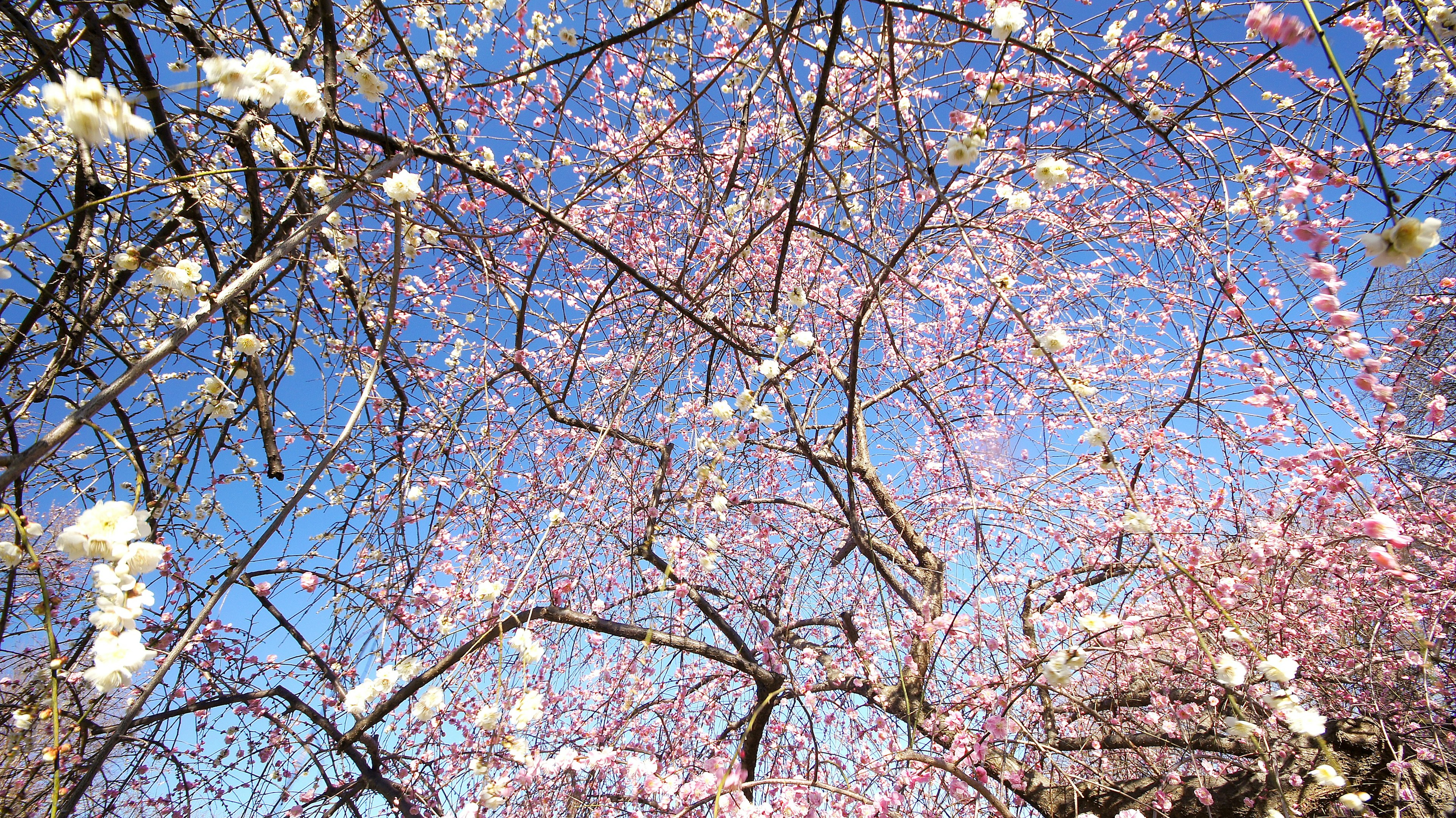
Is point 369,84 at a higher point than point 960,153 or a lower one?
higher

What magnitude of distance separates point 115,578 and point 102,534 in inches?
4.9

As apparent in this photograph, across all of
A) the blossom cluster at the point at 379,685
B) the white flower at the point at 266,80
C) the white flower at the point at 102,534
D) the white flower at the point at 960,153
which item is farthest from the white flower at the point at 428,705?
the white flower at the point at 960,153

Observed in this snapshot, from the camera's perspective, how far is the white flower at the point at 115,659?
103 centimetres

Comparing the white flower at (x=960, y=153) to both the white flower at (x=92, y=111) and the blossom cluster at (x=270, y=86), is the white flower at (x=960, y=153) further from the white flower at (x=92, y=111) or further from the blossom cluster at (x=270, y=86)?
the white flower at (x=92, y=111)

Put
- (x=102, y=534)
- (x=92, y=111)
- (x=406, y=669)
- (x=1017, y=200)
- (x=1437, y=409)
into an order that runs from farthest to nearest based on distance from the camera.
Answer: (x=1437, y=409), (x=1017, y=200), (x=406, y=669), (x=102, y=534), (x=92, y=111)

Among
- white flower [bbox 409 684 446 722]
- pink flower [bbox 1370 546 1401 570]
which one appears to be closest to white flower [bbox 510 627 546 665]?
white flower [bbox 409 684 446 722]

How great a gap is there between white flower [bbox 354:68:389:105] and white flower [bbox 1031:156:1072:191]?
166cm

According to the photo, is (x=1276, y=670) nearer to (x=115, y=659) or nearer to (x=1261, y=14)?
(x=1261, y=14)

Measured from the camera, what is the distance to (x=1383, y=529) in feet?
4.43

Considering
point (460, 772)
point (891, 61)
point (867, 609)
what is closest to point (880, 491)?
point (867, 609)

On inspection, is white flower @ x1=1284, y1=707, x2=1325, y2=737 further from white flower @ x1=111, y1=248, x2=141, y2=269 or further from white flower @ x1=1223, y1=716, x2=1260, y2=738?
white flower @ x1=111, y1=248, x2=141, y2=269

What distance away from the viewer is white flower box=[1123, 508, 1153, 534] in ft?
3.73

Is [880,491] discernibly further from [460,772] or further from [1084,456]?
[460,772]

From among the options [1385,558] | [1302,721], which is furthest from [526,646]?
[1385,558]
